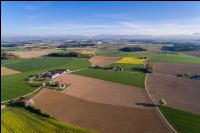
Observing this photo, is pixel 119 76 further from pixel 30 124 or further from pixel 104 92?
pixel 30 124

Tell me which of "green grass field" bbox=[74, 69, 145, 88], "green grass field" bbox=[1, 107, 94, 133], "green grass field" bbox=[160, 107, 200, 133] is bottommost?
"green grass field" bbox=[1, 107, 94, 133]

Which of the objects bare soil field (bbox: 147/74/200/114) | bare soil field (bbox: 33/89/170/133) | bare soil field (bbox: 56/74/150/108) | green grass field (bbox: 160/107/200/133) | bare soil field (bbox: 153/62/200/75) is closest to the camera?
green grass field (bbox: 160/107/200/133)

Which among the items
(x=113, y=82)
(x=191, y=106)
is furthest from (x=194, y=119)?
(x=113, y=82)

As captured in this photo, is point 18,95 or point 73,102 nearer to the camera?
point 73,102

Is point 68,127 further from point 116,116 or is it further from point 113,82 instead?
point 113,82

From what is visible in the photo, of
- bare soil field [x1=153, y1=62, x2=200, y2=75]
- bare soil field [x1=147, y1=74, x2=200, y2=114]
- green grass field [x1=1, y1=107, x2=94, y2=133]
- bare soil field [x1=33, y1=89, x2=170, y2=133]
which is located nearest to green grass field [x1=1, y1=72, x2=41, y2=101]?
bare soil field [x1=33, y1=89, x2=170, y2=133]

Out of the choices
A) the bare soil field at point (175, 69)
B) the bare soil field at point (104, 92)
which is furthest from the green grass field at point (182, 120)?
the bare soil field at point (175, 69)

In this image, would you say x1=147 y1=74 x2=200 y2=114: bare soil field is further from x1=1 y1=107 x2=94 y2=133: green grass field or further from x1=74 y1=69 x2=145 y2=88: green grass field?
x1=1 y1=107 x2=94 y2=133: green grass field
